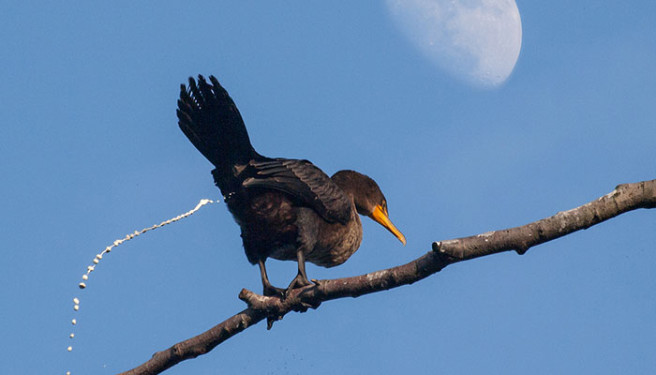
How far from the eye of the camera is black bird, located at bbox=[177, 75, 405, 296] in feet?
18.8

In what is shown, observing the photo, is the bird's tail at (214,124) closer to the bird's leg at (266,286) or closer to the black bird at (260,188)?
the black bird at (260,188)

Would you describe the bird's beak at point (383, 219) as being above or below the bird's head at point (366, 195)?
below

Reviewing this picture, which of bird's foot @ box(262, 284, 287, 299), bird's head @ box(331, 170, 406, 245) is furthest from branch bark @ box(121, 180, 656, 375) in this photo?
bird's head @ box(331, 170, 406, 245)

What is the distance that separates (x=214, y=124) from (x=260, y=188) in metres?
0.58

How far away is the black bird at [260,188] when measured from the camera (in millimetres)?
5727

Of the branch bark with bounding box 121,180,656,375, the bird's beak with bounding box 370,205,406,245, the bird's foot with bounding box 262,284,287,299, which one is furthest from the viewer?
the bird's beak with bounding box 370,205,406,245

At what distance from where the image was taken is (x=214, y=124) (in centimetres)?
575

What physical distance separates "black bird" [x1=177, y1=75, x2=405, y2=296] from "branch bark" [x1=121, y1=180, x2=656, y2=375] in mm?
1019

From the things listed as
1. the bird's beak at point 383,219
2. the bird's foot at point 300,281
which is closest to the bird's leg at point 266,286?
the bird's foot at point 300,281

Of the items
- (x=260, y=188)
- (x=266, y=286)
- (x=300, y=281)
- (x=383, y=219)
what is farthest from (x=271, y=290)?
(x=383, y=219)

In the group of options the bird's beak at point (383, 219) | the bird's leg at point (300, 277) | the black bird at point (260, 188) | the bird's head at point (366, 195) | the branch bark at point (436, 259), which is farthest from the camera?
the bird's beak at point (383, 219)

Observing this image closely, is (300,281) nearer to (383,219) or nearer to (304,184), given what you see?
(304,184)

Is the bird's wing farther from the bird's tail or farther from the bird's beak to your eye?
the bird's beak

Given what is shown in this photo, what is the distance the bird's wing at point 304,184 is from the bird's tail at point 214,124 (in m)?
0.17
